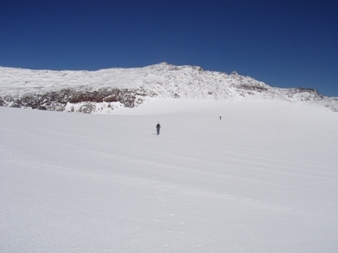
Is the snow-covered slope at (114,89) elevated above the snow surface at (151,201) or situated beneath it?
elevated above

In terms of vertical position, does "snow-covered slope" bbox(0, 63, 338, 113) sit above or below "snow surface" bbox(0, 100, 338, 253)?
above

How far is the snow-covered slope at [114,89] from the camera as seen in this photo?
45375 millimetres

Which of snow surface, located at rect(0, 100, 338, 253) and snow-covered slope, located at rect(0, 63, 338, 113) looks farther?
snow-covered slope, located at rect(0, 63, 338, 113)

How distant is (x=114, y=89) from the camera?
52.1 m

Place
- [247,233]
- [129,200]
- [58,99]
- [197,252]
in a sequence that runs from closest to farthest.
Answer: [197,252]
[247,233]
[129,200]
[58,99]

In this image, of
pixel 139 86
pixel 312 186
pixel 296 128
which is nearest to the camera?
pixel 312 186

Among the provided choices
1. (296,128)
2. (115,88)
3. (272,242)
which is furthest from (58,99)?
(272,242)

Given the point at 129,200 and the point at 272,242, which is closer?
the point at 272,242

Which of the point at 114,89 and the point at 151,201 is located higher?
the point at 114,89

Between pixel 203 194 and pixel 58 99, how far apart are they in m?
43.4

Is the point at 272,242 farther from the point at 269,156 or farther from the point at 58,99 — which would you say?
the point at 58,99

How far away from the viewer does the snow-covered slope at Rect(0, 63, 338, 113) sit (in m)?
45.4

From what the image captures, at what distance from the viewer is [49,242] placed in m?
4.07

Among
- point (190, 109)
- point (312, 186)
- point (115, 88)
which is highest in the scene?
point (115, 88)
